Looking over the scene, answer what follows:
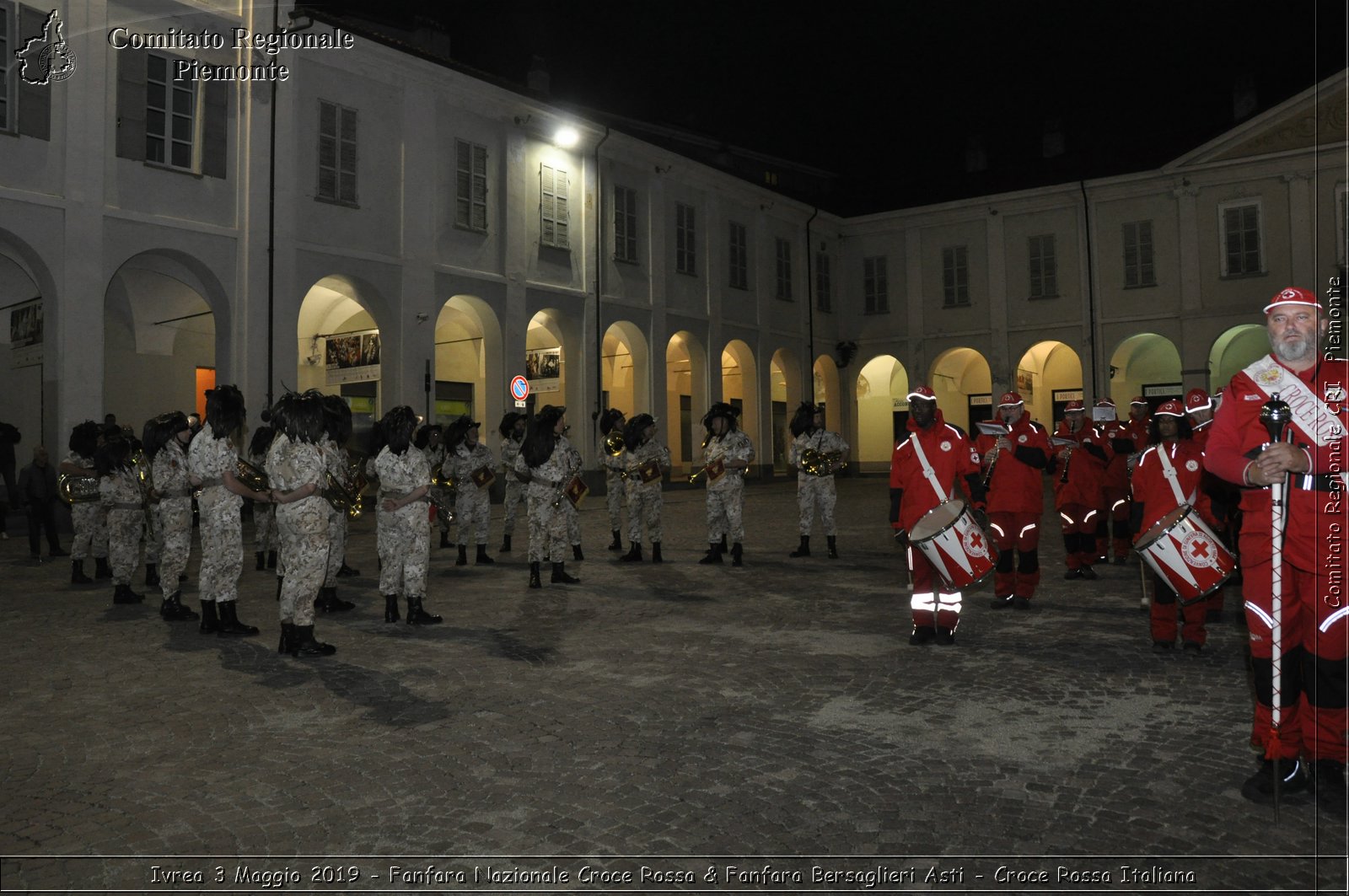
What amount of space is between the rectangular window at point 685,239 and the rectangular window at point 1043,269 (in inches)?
542

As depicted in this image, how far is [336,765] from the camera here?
4.69 m

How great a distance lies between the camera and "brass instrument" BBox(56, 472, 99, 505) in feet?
38.2

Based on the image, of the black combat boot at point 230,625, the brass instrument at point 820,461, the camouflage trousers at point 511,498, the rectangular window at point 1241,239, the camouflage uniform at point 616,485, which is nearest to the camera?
the black combat boot at point 230,625

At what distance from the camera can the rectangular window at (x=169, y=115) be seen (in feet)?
60.2

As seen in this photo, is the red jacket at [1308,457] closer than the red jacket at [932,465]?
Yes

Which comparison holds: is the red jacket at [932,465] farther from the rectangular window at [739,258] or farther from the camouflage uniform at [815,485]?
the rectangular window at [739,258]

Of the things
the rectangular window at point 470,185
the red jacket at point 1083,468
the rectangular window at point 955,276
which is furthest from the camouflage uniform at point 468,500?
the rectangular window at point 955,276

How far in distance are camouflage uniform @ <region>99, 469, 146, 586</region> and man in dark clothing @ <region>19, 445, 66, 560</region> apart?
4.26m

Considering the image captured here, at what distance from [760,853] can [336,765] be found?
233 centimetres

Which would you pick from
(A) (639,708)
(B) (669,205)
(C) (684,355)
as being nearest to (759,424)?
(C) (684,355)

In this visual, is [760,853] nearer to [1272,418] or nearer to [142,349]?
[1272,418]

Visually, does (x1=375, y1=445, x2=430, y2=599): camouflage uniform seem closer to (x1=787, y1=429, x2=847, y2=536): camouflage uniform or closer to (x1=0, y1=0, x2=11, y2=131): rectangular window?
(x1=787, y1=429, x2=847, y2=536): camouflage uniform

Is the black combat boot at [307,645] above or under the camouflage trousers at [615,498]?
under

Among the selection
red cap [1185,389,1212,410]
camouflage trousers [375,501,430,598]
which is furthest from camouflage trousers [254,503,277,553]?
red cap [1185,389,1212,410]
